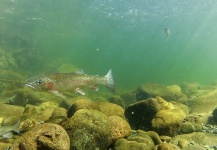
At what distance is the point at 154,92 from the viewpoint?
1491 centimetres

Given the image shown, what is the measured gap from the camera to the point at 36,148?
16.4 ft

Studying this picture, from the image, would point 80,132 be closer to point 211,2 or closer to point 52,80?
point 52,80

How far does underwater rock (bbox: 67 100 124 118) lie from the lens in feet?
26.1

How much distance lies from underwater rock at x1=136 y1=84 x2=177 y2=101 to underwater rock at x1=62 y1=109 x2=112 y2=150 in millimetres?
9009

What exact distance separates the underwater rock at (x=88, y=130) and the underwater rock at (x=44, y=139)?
0.47 metres

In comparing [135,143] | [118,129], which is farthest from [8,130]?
[135,143]

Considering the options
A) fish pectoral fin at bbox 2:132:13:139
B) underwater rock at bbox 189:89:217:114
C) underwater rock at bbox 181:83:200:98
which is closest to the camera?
fish pectoral fin at bbox 2:132:13:139

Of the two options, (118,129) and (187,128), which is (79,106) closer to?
(118,129)

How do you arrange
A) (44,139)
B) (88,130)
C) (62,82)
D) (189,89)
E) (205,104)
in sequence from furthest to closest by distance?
(189,89) < (205,104) < (62,82) < (88,130) < (44,139)

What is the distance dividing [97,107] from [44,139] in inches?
131

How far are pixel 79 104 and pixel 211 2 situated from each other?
38.7m

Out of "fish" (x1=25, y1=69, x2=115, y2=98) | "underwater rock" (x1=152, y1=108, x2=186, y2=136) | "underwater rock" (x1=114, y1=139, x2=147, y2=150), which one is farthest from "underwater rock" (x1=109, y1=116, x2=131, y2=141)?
"fish" (x1=25, y1=69, x2=115, y2=98)

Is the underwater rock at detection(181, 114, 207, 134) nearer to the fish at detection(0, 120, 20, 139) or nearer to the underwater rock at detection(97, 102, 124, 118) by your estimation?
the underwater rock at detection(97, 102, 124, 118)

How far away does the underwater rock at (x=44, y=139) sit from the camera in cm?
499
